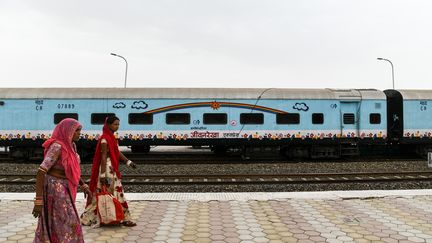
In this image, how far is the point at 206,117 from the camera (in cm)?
1457

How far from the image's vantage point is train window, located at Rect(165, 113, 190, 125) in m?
14.5

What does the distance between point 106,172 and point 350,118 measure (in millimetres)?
12403

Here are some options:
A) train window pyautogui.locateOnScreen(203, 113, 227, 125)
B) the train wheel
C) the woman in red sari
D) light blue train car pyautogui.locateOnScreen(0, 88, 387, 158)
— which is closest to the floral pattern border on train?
light blue train car pyautogui.locateOnScreen(0, 88, 387, 158)

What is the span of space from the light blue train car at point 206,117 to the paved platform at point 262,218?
277 inches

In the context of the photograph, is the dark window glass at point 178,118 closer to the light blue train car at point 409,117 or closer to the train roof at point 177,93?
the train roof at point 177,93

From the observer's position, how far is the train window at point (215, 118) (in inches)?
574

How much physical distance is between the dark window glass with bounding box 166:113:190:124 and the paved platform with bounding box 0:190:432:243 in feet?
23.4

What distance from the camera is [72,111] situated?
14.3m

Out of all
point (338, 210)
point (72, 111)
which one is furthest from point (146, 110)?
point (338, 210)

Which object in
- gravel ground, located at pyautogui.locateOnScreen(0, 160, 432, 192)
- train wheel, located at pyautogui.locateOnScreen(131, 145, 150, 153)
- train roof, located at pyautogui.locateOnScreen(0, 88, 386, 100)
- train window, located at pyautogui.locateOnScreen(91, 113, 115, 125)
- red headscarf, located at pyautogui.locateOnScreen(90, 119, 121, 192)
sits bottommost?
gravel ground, located at pyautogui.locateOnScreen(0, 160, 432, 192)

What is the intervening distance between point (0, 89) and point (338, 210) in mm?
14194

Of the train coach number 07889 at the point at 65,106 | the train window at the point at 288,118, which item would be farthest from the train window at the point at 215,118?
the train coach number 07889 at the point at 65,106

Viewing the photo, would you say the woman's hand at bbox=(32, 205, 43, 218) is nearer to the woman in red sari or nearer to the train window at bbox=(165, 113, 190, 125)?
the woman in red sari

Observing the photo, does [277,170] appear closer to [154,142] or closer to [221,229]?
[154,142]
